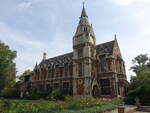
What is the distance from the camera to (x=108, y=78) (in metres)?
30.8

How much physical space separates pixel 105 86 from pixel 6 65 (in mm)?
22615

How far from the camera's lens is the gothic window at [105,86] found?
3073 centimetres

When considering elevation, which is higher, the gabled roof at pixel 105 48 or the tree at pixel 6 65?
the gabled roof at pixel 105 48

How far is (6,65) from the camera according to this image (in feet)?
97.8

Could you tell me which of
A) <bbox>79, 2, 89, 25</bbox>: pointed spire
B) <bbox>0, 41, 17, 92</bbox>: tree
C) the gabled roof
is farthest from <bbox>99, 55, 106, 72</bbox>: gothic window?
<bbox>0, 41, 17, 92</bbox>: tree

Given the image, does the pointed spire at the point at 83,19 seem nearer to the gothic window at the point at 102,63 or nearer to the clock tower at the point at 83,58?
the clock tower at the point at 83,58

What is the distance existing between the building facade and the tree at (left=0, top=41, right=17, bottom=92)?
13.1 meters

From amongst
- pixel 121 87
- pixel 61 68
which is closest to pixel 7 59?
pixel 61 68

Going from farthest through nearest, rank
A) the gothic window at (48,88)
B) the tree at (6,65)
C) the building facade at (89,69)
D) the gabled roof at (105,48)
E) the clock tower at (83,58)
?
the gothic window at (48,88)
the gabled roof at (105,48)
the clock tower at (83,58)
the building facade at (89,69)
the tree at (6,65)

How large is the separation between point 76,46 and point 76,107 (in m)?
24.6

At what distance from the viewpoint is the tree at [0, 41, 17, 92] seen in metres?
29.3

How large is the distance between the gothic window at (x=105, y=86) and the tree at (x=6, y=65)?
841 inches

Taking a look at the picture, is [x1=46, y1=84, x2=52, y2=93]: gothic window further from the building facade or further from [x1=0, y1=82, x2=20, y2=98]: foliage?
[x1=0, y1=82, x2=20, y2=98]: foliage

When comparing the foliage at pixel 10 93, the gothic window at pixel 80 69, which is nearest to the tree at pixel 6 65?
the gothic window at pixel 80 69
